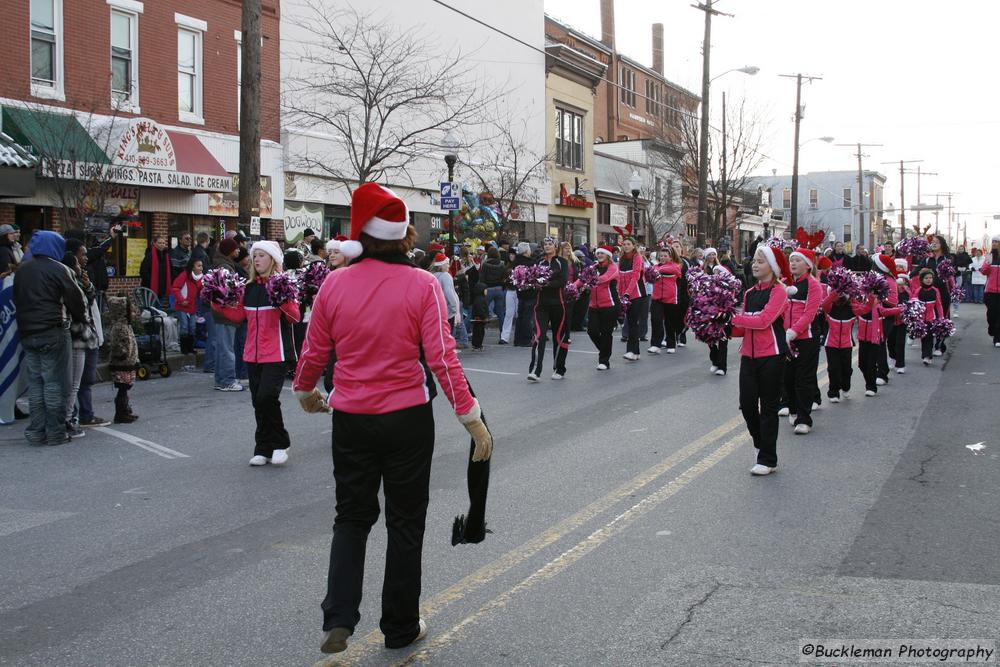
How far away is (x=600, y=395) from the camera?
12812 millimetres

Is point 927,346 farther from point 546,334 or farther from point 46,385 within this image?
point 46,385

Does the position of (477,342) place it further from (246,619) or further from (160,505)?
(246,619)

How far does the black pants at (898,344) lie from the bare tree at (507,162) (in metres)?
17.7

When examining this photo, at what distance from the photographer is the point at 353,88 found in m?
26.2

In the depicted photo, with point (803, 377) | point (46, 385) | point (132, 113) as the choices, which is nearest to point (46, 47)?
point (132, 113)

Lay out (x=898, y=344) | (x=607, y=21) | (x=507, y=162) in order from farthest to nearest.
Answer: (x=607, y=21) < (x=507, y=162) < (x=898, y=344)

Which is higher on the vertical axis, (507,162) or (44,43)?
(44,43)

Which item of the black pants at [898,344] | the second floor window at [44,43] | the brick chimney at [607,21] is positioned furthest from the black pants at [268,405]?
the brick chimney at [607,21]

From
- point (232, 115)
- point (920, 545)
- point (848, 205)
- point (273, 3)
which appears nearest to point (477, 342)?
point (232, 115)

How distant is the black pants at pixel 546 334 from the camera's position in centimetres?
1421

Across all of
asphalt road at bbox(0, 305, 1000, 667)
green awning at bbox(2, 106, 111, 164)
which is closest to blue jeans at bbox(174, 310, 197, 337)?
green awning at bbox(2, 106, 111, 164)

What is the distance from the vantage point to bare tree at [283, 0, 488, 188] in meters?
25.6

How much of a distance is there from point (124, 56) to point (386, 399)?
19.0 m

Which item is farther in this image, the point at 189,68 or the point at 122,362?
the point at 189,68
